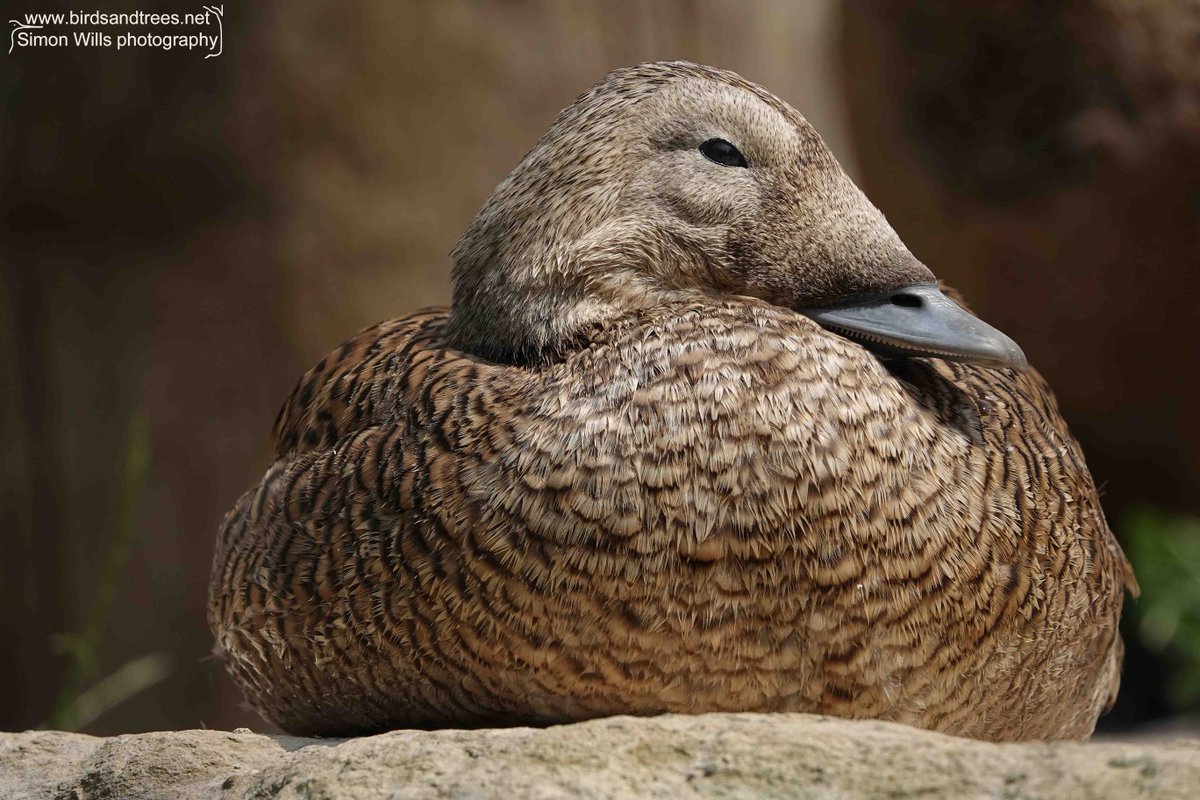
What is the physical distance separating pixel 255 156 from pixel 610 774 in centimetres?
362

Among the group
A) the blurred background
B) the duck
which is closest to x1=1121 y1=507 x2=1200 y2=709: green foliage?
the blurred background

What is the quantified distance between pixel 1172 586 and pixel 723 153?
3.21m

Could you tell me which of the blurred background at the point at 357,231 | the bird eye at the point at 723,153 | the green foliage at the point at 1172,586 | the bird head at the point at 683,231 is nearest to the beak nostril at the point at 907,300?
the bird head at the point at 683,231

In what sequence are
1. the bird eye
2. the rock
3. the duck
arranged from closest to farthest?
the rock
the duck
the bird eye

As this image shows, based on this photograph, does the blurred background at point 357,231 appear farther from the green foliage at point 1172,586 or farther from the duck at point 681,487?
the duck at point 681,487

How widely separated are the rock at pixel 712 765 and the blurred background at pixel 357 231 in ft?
10.1

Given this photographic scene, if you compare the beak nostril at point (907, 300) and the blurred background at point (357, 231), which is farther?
the blurred background at point (357, 231)

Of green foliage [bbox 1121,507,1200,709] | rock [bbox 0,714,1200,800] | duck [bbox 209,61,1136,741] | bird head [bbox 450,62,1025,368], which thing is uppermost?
bird head [bbox 450,62,1025,368]

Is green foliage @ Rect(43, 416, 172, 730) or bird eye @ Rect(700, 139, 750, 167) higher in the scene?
bird eye @ Rect(700, 139, 750, 167)

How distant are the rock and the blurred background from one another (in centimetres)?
307

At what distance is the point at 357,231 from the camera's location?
16.5ft

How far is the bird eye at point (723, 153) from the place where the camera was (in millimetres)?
2342

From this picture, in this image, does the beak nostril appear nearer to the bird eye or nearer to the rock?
the bird eye

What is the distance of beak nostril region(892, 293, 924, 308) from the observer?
2.22 metres
